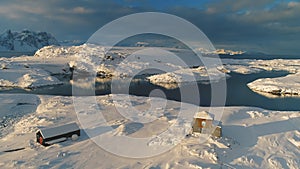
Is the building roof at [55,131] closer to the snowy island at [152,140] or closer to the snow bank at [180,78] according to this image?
the snowy island at [152,140]

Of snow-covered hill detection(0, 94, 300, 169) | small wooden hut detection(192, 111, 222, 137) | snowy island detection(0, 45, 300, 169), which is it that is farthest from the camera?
small wooden hut detection(192, 111, 222, 137)

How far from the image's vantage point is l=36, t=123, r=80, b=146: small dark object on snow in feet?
39.9

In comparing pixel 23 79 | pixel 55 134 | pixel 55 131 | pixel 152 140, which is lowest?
pixel 23 79

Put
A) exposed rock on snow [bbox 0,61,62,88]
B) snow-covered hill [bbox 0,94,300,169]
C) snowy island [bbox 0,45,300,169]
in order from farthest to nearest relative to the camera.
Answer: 1. exposed rock on snow [bbox 0,61,62,88]
2. snowy island [bbox 0,45,300,169]
3. snow-covered hill [bbox 0,94,300,169]

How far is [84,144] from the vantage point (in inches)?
490

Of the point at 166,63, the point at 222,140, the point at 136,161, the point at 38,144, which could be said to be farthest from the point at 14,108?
the point at 166,63

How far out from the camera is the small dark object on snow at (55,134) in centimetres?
1218

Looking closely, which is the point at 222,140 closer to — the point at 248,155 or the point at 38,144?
the point at 248,155

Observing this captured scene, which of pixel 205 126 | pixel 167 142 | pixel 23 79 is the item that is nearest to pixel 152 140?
pixel 167 142

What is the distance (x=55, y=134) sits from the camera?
40.9 ft

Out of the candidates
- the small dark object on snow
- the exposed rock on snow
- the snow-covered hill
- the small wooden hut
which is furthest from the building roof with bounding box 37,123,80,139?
the exposed rock on snow

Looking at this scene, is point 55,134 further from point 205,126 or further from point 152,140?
point 205,126

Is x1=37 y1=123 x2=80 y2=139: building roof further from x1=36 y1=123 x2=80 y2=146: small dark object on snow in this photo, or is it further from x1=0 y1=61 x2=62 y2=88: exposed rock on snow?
x1=0 y1=61 x2=62 y2=88: exposed rock on snow

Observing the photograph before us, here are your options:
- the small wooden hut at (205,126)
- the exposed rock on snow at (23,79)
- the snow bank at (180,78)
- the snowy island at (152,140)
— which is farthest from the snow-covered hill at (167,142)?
the snow bank at (180,78)
